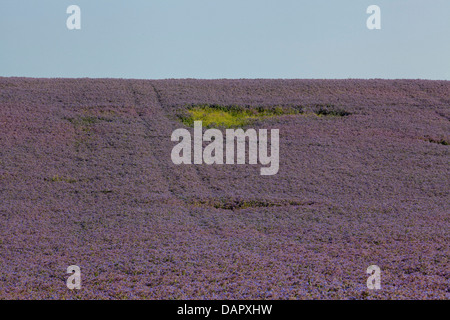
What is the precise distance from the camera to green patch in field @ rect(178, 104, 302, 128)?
37.6m

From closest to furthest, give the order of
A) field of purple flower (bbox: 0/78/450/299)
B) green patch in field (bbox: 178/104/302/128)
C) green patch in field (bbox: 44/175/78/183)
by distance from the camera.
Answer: field of purple flower (bbox: 0/78/450/299) → green patch in field (bbox: 44/175/78/183) → green patch in field (bbox: 178/104/302/128)

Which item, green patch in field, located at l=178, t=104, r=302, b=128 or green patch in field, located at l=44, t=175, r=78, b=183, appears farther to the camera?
green patch in field, located at l=178, t=104, r=302, b=128

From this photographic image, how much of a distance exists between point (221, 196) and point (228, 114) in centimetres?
1515

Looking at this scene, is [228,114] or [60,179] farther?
[228,114]

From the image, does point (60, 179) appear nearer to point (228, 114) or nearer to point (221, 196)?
point (221, 196)

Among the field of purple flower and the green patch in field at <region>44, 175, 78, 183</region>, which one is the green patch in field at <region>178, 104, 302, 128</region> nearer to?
the field of purple flower

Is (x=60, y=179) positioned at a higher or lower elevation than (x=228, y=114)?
lower

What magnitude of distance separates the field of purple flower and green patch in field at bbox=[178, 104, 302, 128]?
0.97 m

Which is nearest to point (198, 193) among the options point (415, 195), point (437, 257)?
point (415, 195)

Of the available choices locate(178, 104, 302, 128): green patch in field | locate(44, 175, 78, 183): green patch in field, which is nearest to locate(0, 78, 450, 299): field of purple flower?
locate(44, 175, 78, 183): green patch in field

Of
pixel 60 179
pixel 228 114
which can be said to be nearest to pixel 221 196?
pixel 60 179

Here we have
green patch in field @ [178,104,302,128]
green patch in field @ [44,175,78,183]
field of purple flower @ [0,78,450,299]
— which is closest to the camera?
field of purple flower @ [0,78,450,299]

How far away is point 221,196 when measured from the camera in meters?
25.1

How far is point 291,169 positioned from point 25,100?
74.5 feet
